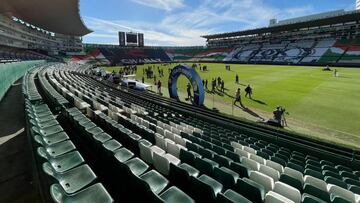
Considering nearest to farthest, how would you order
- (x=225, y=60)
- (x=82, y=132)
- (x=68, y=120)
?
(x=82, y=132)
(x=68, y=120)
(x=225, y=60)

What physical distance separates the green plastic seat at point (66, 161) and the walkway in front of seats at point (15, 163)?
1.10 metres

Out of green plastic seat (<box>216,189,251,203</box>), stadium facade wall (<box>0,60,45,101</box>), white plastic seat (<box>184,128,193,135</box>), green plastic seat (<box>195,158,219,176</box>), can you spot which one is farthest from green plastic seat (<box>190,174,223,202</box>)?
stadium facade wall (<box>0,60,45,101</box>)

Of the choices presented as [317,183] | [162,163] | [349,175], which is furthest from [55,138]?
[349,175]

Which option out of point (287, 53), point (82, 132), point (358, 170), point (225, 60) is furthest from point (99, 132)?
point (225, 60)

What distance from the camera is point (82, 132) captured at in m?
7.12

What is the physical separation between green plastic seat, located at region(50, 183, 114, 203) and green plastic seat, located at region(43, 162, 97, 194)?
1.13ft

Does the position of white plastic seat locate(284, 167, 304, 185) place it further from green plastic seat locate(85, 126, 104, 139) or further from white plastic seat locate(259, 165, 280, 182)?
green plastic seat locate(85, 126, 104, 139)

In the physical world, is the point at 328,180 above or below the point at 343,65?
below

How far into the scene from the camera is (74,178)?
4000 mm

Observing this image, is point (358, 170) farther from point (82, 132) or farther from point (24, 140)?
point (24, 140)

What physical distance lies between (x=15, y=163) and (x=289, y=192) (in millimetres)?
7317

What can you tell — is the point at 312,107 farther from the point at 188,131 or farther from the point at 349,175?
the point at 188,131

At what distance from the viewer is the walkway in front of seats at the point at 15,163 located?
497 centimetres

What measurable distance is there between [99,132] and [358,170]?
28.3 ft
